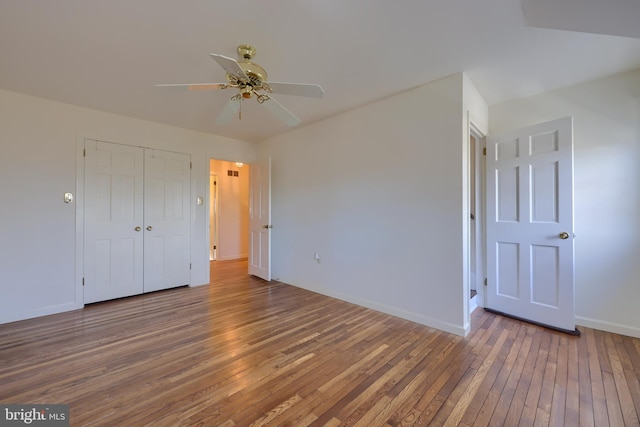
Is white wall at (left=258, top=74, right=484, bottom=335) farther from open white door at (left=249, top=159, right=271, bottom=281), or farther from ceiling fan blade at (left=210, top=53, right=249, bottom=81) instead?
ceiling fan blade at (left=210, top=53, right=249, bottom=81)

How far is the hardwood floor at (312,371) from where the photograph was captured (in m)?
1.53

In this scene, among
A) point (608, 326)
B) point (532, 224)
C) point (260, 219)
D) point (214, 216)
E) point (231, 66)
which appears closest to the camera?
point (231, 66)

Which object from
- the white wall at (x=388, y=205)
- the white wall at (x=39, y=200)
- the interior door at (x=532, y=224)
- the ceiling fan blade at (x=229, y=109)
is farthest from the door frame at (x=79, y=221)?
the interior door at (x=532, y=224)

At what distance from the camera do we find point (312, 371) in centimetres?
192

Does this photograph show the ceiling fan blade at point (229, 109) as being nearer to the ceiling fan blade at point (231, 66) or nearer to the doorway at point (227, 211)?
the ceiling fan blade at point (231, 66)

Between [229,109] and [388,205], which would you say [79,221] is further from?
[388,205]

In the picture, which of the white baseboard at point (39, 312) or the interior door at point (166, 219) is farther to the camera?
the interior door at point (166, 219)

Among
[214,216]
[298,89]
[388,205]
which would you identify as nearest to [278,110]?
[298,89]

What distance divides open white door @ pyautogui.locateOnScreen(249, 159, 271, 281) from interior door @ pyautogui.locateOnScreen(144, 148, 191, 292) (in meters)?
1.06

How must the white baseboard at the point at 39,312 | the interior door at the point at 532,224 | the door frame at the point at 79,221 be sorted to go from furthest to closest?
the door frame at the point at 79,221 → the white baseboard at the point at 39,312 → the interior door at the point at 532,224

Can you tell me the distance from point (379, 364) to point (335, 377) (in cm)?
39

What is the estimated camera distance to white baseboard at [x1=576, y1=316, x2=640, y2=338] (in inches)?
95.4

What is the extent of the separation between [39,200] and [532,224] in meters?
5.43

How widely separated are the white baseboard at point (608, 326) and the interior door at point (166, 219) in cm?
501
